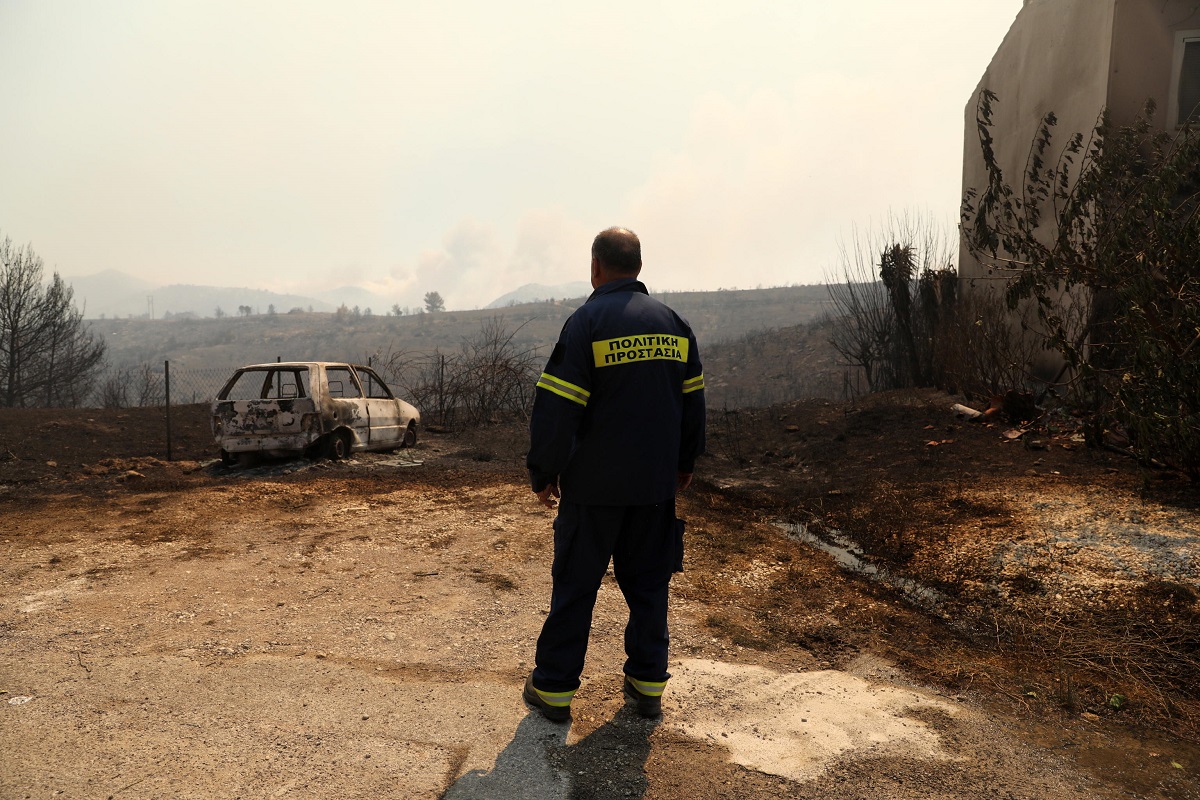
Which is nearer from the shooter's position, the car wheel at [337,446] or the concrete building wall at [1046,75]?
the car wheel at [337,446]

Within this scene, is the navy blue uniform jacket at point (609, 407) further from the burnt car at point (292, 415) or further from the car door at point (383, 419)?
the car door at point (383, 419)

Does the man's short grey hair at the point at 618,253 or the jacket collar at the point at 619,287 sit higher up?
the man's short grey hair at the point at 618,253

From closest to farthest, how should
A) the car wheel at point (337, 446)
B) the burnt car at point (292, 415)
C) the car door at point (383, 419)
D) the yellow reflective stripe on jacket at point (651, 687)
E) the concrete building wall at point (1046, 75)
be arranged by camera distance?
1. the yellow reflective stripe on jacket at point (651, 687)
2. the burnt car at point (292, 415)
3. the car wheel at point (337, 446)
4. the concrete building wall at point (1046, 75)
5. the car door at point (383, 419)

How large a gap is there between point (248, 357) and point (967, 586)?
99.9 meters

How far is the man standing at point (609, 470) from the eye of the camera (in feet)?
9.36

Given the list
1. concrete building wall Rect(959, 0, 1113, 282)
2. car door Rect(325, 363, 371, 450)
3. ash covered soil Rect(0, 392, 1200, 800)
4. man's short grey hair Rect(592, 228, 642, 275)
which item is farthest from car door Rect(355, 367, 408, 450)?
concrete building wall Rect(959, 0, 1113, 282)

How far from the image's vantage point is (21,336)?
86.8 feet

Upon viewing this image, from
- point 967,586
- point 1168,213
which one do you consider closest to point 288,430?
point 967,586

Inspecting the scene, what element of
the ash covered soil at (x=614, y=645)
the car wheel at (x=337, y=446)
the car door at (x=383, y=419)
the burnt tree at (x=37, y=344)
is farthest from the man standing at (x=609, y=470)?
the burnt tree at (x=37, y=344)

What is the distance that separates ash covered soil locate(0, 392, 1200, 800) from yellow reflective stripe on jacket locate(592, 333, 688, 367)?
53.6 inches

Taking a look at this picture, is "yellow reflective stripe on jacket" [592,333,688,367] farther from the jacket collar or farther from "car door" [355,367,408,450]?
"car door" [355,367,408,450]

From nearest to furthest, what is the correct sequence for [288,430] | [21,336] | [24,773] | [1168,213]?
1. [24,773]
2. [1168,213]
3. [288,430]
4. [21,336]

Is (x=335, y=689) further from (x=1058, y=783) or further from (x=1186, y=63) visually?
(x=1186, y=63)

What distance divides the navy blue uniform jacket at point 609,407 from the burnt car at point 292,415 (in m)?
6.94
